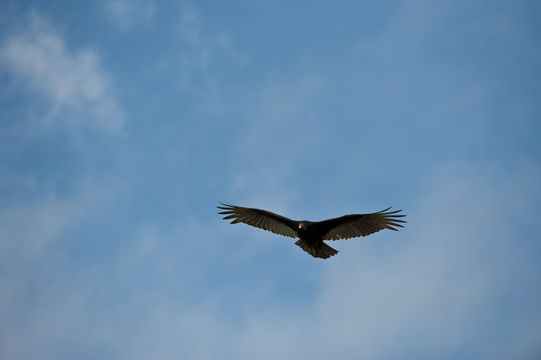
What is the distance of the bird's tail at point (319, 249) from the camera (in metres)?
15.2

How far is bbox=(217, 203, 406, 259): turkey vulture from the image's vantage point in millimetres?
15078

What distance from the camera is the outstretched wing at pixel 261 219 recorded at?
15828 millimetres

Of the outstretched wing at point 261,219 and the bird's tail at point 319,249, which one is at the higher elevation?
the outstretched wing at point 261,219

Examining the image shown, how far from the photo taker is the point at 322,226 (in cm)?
1513

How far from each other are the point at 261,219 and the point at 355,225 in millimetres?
2938

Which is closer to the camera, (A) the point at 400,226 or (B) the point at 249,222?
(A) the point at 400,226

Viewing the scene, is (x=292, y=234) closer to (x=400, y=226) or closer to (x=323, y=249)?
(x=323, y=249)

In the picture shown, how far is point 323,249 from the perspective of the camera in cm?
1527

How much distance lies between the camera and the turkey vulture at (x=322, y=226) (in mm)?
15078

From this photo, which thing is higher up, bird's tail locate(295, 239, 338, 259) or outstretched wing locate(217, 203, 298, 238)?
outstretched wing locate(217, 203, 298, 238)

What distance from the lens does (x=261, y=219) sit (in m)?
16.0

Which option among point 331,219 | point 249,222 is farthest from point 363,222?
point 249,222

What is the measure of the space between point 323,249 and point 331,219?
0.97 metres

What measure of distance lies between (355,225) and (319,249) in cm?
134
